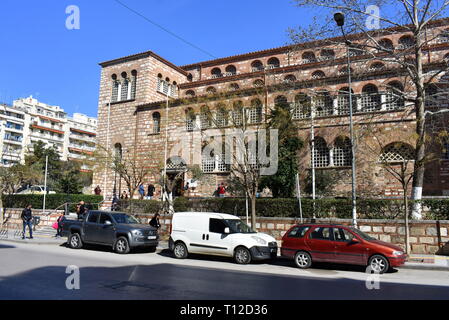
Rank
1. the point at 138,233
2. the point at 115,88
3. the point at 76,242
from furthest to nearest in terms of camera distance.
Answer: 1. the point at 115,88
2. the point at 76,242
3. the point at 138,233

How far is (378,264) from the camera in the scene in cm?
982

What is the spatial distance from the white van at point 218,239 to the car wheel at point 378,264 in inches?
122

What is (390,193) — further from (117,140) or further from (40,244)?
(117,140)

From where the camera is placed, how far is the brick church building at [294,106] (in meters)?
18.3

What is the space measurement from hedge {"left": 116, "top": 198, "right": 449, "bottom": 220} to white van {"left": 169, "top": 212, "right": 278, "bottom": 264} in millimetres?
4533

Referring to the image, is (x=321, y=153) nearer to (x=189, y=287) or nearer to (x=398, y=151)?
(x=398, y=151)

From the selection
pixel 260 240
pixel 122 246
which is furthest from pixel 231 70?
pixel 260 240

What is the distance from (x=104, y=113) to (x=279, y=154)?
2169 cm

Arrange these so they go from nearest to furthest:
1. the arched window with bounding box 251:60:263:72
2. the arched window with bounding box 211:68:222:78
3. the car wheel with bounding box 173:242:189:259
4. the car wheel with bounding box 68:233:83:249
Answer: the car wheel with bounding box 173:242:189:259, the car wheel with bounding box 68:233:83:249, the arched window with bounding box 251:60:263:72, the arched window with bounding box 211:68:222:78

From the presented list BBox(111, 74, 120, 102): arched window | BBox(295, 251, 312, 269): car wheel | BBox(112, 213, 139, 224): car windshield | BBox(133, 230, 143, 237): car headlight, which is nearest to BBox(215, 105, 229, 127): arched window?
BBox(112, 213, 139, 224): car windshield

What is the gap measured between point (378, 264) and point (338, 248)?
1.15m

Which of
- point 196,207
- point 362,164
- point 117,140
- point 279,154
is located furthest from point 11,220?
point 362,164

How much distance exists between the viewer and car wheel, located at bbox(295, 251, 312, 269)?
1072cm

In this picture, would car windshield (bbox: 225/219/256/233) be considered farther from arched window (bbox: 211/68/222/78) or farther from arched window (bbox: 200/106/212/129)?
arched window (bbox: 211/68/222/78)
